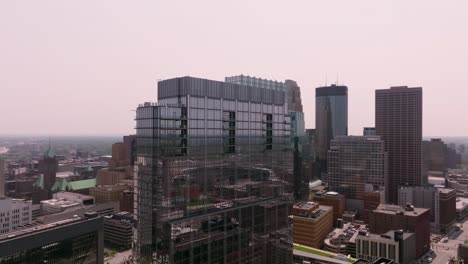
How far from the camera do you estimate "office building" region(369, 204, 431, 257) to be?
16462cm

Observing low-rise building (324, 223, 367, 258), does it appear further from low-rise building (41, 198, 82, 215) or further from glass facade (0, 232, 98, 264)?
low-rise building (41, 198, 82, 215)

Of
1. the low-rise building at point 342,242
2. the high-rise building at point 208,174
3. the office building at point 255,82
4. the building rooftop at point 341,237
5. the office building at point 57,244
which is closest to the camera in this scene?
the high-rise building at point 208,174

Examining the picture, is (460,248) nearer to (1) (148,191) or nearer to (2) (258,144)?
(2) (258,144)

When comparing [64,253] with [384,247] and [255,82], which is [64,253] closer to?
[255,82]

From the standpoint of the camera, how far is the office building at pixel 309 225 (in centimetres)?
16200

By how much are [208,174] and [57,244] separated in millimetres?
38614

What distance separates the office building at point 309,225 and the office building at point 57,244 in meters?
95.6

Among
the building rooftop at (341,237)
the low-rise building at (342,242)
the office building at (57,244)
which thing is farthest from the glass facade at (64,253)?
the building rooftop at (341,237)

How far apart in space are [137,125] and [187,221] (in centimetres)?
1980

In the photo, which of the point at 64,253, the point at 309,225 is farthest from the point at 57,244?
the point at 309,225

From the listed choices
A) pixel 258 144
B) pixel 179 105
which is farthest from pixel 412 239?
pixel 179 105

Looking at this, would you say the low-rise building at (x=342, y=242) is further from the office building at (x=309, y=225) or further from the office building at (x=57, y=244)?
the office building at (x=57, y=244)

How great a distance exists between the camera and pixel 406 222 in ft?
544

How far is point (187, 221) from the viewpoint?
66.6 metres
